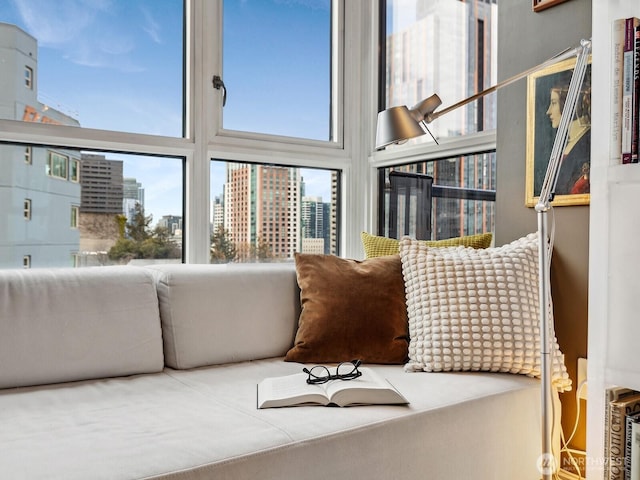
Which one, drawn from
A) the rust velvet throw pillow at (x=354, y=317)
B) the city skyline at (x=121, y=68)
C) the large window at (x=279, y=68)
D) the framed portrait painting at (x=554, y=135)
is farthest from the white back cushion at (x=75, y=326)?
the framed portrait painting at (x=554, y=135)

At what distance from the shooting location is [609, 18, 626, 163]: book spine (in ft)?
4.56

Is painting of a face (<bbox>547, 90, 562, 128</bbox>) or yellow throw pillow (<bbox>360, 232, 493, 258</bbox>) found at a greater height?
painting of a face (<bbox>547, 90, 562, 128</bbox>)

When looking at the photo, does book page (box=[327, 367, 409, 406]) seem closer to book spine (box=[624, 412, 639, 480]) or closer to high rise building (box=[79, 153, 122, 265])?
book spine (box=[624, 412, 639, 480])

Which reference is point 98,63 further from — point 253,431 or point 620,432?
point 620,432

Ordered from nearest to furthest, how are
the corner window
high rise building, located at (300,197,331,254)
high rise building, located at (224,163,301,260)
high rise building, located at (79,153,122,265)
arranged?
high rise building, located at (79,153,122,265)
the corner window
high rise building, located at (224,163,301,260)
high rise building, located at (300,197,331,254)

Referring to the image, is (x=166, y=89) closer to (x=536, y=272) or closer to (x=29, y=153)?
(x=29, y=153)

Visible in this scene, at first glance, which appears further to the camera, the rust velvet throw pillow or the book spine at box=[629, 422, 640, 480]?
the rust velvet throw pillow

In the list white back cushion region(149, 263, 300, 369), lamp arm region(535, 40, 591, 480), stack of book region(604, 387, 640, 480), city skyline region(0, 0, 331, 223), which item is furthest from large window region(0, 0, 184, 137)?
stack of book region(604, 387, 640, 480)

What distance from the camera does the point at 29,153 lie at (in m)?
2.12

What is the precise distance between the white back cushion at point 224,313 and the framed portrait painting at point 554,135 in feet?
3.22

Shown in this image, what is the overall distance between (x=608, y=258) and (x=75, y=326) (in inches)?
59.1

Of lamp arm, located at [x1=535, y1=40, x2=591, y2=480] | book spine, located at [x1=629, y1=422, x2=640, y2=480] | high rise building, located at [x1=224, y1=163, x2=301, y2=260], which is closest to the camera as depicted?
book spine, located at [x1=629, y1=422, x2=640, y2=480]

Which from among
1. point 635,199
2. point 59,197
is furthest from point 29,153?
point 635,199

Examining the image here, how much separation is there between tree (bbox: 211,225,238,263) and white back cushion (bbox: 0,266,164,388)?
663 mm
